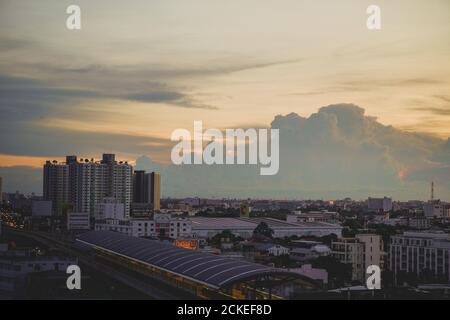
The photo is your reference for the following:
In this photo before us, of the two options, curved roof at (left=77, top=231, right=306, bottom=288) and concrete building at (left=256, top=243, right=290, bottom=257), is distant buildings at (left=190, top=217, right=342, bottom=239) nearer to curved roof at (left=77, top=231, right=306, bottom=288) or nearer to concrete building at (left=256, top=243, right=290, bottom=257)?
concrete building at (left=256, top=243, right=290, bottom=257)

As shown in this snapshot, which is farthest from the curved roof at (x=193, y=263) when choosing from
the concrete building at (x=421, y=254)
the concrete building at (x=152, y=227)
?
the concrete building at (x=152, y=227)

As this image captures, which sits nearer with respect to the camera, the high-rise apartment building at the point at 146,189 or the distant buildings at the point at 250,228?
the high-rise apartment building at the point at 146,189

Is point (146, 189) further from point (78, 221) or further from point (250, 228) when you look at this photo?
point (250, 228)

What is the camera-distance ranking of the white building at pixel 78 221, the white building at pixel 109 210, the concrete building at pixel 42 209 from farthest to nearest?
1. the concrete building at pixel 42 209
2. the white building at pixel 109 210
3. the white building at pixel 78 221

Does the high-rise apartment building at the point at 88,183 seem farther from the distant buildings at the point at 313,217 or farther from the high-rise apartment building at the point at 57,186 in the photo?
the distant buildings at the point at 313,217

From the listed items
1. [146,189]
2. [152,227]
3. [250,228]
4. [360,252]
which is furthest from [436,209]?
[360,252]

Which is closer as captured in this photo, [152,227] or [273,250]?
[273,250]
